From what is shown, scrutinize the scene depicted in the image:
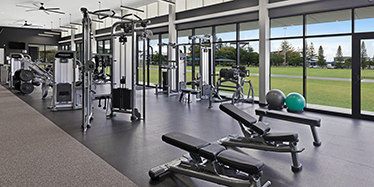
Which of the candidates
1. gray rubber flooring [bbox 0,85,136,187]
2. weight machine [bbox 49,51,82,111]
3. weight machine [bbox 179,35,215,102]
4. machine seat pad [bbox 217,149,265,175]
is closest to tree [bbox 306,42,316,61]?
weight machine [bbox 179,35,215,102]

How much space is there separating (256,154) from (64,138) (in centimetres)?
273

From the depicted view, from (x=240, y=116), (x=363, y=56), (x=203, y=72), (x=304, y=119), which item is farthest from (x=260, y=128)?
(x=203, y=72)

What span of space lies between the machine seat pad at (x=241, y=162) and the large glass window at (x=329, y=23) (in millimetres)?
4634

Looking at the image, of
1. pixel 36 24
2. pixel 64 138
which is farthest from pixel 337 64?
pixel 36 24

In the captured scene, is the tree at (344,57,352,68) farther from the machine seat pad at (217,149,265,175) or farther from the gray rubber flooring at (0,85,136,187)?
the gray rubber flooring at (0,85,136,187)

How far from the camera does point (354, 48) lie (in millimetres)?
4930

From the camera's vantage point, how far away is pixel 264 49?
6207mm

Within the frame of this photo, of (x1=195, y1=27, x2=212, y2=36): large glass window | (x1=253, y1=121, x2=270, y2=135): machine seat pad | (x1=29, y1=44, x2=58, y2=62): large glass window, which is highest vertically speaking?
(x1=29, y1=44, x2=58, y2=62): large glass window

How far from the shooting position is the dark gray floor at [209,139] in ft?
7.62

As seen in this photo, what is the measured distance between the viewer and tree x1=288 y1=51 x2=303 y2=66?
238 inches

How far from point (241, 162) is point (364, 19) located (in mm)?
4796

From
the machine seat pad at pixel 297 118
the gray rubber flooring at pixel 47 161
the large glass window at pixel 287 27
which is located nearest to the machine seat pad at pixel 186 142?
the gray rubber flooring at pixel 47 161

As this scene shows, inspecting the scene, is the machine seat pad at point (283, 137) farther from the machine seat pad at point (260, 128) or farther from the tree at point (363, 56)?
the tree at point (363, 56)

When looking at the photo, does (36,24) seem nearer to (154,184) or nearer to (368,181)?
(154,184)
